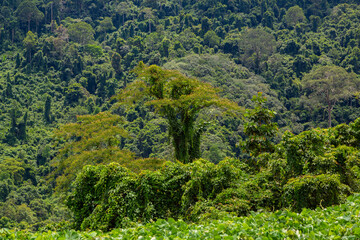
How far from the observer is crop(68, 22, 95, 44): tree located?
61.2 metres

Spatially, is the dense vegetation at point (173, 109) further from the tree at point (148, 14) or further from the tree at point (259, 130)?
the tree at point (148, 14)

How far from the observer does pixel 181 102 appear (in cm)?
1559

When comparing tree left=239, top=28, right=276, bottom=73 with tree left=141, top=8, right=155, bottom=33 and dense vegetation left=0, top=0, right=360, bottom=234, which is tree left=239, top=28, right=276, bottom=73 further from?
tree left=141, top=8, right=155, bottom=33

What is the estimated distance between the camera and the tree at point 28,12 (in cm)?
6203

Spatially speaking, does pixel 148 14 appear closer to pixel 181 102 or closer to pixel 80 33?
pixel 80 33

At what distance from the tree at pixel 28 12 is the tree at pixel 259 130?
55.9 metres

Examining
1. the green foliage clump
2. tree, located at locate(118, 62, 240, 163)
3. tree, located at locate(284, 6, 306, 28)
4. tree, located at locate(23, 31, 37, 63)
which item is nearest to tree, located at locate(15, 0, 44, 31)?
tree, located at locate(23, 31, 37, 63)

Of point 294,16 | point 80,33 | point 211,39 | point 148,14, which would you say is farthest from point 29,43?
point 294,16

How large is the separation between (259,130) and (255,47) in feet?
149

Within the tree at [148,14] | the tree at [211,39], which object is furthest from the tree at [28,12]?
the tree at [211,39]

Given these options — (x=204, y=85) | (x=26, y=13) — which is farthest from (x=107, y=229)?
(x=26, y=13)

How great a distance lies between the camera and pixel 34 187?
118ft

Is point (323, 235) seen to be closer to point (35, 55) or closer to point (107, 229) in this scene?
point (107, 229)

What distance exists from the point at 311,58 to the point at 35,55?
3315 centimetres
